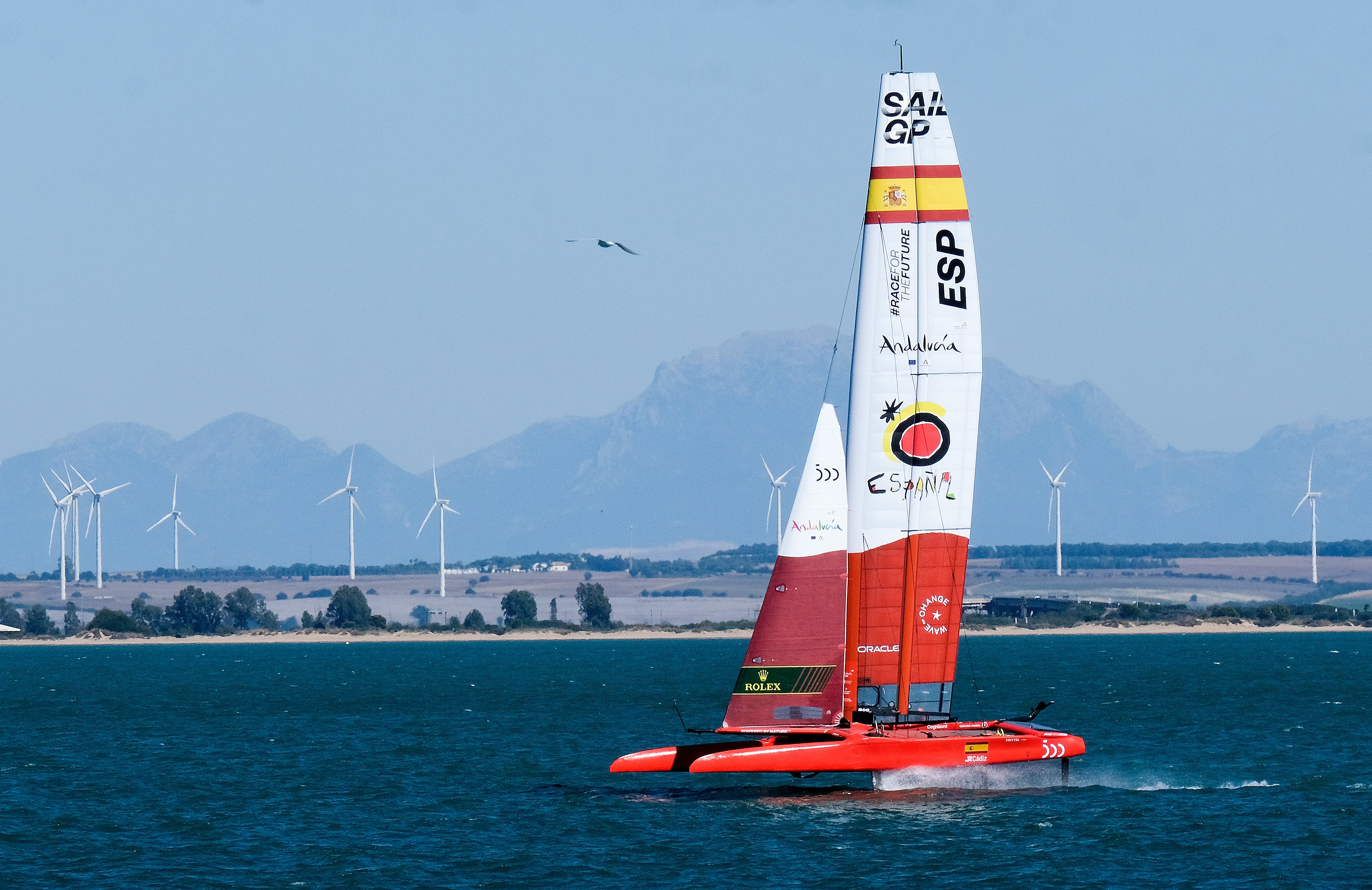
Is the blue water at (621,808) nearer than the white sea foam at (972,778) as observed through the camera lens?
Yes

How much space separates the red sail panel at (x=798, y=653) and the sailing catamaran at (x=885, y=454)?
0.04 m

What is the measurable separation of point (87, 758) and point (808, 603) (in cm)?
3592

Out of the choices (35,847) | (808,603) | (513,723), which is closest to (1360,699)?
(513,723)

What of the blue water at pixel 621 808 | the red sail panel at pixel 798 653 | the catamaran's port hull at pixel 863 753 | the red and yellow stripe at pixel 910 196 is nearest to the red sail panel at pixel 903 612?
the red sail panel at pixel 798 653

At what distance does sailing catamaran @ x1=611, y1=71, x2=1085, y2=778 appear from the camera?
55.0 meters

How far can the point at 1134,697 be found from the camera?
10994 cm

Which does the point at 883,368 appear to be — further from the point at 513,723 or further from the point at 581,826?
the point at 513,723

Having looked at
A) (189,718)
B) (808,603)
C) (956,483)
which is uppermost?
(956,483)

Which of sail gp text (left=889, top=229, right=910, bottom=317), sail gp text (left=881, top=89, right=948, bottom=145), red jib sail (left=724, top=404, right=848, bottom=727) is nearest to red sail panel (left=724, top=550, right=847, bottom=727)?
red jib sail (left=724, top=404, right=848, bottom=727)

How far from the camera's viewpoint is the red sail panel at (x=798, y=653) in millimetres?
55031

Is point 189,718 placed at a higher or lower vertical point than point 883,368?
lower

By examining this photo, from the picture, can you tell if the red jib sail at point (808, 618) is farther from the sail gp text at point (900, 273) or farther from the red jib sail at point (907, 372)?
the sail gp text at point (900, 273)

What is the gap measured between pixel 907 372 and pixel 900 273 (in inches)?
111

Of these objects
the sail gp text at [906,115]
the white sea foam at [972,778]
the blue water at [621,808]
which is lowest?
the blue water at [621,808]
